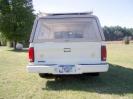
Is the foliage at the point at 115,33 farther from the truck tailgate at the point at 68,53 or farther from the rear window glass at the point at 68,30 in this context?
the truck tailgate at the point at 68,53

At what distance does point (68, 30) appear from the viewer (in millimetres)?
10125

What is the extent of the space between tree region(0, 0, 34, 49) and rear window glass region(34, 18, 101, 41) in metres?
31.5

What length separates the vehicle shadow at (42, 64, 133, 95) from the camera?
832cm

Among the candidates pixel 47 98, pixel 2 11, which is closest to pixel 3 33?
pixel 2 11

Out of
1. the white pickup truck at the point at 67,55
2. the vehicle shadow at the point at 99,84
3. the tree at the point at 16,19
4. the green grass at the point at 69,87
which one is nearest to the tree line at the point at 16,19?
the tree at the point at 16,19

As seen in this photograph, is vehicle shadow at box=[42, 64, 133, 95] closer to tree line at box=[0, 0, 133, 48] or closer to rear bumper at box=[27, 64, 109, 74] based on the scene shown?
rear bumper at box=[27, 64, 109, 74]

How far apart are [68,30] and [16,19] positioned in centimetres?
3308

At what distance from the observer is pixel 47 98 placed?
7.39m

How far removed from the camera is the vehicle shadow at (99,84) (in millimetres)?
8320

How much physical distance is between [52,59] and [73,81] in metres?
Answer: 1.52

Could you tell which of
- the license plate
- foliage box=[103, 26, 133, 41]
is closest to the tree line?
the license plate

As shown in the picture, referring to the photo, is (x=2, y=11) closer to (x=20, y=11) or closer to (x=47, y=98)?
(x=20, y=11)

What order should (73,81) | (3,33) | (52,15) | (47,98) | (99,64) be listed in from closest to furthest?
(47,98), (99,64), (52,15), (73,81), (3,33)

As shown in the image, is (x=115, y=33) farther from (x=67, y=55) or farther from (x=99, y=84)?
(x=67, y=55)
